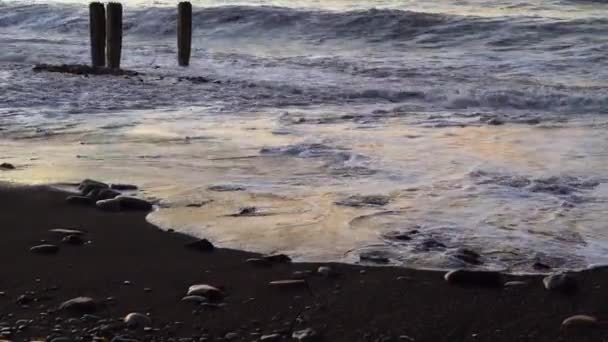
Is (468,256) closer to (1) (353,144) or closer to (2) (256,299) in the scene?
(2) (256,299)

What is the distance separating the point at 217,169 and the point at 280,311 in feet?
9.35

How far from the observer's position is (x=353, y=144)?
6.89 m

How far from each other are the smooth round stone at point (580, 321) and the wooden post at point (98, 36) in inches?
491

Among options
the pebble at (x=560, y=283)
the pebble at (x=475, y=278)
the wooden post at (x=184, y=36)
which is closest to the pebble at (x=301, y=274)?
the pebble at (x=475, y=278)

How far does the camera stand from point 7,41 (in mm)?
19406

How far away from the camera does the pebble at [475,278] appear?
3.35 meters

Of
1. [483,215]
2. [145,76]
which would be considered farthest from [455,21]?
[483,215]

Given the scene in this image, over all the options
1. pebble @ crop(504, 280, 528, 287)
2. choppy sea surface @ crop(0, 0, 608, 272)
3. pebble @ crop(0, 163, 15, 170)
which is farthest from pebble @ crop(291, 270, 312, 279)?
pebble @ crop(0, 163, 15, 170)

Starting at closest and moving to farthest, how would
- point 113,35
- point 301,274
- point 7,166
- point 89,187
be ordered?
point 301,274, point 89,187, point 7,166, point 113,35

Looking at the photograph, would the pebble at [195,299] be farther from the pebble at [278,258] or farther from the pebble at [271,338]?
the pebble at [278,258]

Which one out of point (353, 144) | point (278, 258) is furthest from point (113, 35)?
point (278, 258)

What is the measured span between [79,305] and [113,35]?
1190 cm

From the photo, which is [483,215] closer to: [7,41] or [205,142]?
[205,142]

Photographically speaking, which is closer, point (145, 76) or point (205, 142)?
point (205, 142)
